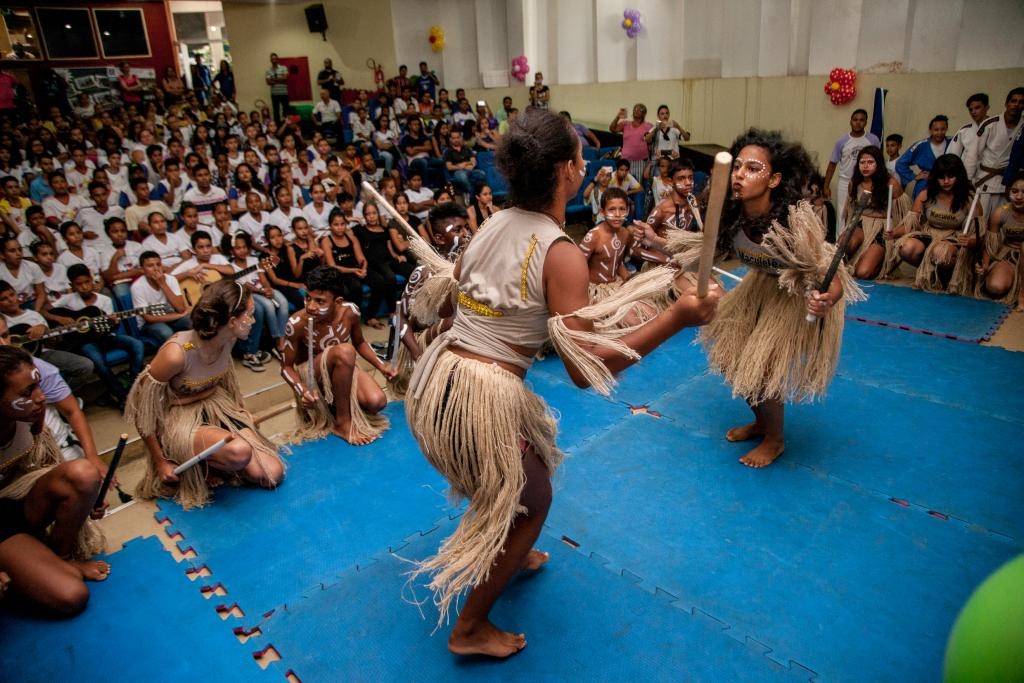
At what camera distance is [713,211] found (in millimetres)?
1581

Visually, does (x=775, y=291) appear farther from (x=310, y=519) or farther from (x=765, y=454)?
(x=310, y=519)

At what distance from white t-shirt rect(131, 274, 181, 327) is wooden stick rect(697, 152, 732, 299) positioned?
433 cm

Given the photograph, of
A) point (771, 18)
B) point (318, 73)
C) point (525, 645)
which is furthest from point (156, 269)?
point (318, 73)

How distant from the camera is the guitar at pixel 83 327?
4.16 metres

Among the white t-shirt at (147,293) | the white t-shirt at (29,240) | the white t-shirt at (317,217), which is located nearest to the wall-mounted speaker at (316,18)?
the white t-shirt at (317,217)

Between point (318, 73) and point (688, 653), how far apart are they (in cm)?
1445

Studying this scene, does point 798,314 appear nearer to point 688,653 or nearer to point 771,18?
point 688,653

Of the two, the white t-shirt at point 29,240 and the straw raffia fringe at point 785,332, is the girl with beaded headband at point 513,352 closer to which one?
the straw raffia fringe at point 785,332

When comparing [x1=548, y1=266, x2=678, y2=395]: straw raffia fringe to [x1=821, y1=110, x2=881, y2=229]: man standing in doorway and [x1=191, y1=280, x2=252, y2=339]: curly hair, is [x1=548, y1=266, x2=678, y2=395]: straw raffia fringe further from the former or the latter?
[x1=821, y1=110, x2=881, y2=229]: man standing in doorway

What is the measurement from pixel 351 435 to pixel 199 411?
851 millimetres

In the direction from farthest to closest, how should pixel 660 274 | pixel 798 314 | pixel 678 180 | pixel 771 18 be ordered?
pixel 771 18
pixel 678 180
pixel 798 314
pixel 660 274

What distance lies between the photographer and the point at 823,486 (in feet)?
10.6

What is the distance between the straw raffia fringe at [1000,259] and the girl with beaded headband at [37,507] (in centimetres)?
667

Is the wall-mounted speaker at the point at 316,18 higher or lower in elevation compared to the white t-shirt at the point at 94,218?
higher
